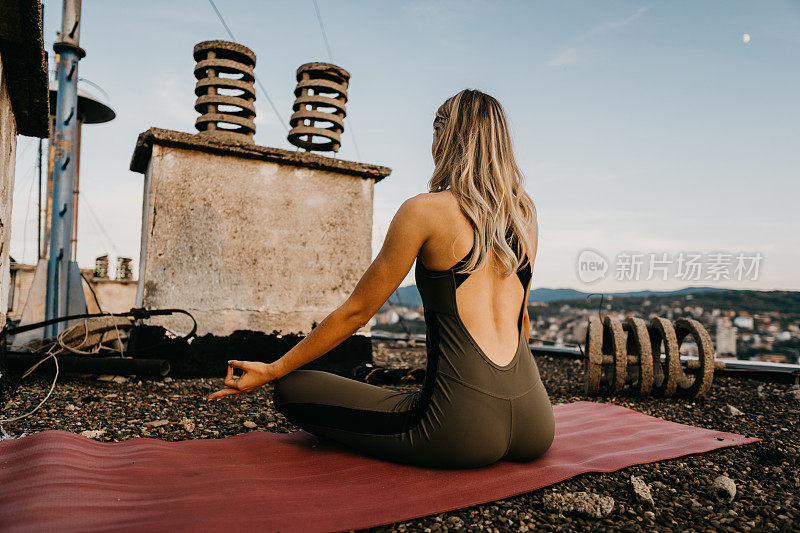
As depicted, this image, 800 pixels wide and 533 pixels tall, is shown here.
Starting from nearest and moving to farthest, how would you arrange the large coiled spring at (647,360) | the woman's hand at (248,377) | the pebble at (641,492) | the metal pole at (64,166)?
the pebble at (641,492)
the woman's hand at (248,377)
the large coiled spring at (647,360)
the metal pole at (64,166)

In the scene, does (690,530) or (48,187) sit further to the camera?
(48,187)

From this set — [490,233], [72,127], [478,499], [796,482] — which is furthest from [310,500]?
[72,127]

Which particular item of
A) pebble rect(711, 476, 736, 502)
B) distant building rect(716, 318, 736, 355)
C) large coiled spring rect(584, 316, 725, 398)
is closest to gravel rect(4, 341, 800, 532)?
pebble rect(711, 476, 736, 502)

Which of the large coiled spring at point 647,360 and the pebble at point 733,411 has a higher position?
the large coiled spring at point 647,360

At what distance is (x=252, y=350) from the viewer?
5.03 m

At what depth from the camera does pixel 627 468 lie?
2328 mm

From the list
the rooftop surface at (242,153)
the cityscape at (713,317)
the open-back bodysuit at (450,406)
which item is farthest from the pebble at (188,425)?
the cityscape at (713,317)

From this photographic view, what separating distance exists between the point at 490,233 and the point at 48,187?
1184 centimetres

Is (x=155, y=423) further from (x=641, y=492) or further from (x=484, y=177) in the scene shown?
(x=641, y=492)

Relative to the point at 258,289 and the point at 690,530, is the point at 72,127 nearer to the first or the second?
the point at 258,289

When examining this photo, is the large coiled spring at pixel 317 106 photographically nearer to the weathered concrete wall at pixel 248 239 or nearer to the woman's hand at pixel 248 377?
the weathered concrete wall at pixel 248 239

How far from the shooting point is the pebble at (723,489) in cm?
203

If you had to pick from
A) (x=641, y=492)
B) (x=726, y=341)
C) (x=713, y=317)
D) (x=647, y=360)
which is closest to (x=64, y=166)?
(x=647, y=360)

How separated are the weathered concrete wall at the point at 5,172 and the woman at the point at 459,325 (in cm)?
261
